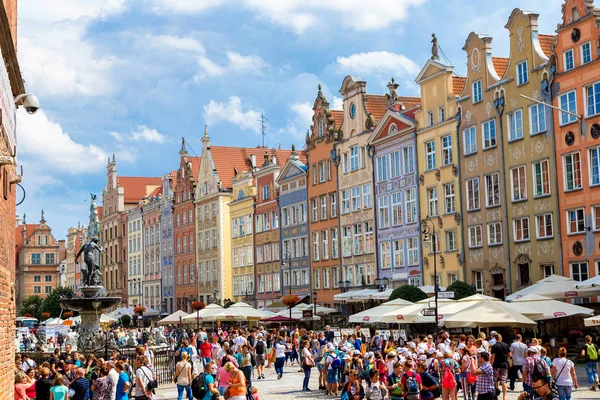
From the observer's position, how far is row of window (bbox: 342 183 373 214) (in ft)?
176

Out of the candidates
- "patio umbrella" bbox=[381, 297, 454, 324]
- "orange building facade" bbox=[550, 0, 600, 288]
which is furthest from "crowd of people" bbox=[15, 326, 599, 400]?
"orange building facade" bbox=[550, 0, 600, 288]

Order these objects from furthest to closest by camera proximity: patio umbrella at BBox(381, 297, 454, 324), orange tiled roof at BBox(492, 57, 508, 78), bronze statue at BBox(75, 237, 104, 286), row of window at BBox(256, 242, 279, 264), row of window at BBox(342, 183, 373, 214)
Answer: row of window at BBox(256, 242, 279, 264), row of window at BBox(342, 183, 373, 214), orange tiled roof at BBox(492, 57, 508, 78), bronze statue at BBox(75, 237, 104, 286), patio umbrella at BBox(381, 297, 454, 324)

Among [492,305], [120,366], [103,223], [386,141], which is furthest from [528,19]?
[103,223]

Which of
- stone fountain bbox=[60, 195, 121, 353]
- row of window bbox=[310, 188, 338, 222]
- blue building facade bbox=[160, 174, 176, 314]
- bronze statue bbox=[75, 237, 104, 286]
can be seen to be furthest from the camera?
blue building facade bbox=[160, 174, 176, 314]

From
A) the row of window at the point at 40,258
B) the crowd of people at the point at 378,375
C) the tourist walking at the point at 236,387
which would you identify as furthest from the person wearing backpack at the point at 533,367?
the row of window at the point at 40,258

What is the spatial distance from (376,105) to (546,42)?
15.4 m

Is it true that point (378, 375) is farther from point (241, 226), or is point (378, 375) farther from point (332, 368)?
point (241, 226)

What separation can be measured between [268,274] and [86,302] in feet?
113

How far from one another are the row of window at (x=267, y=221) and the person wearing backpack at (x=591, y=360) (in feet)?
140

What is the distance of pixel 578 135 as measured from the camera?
1459 inches

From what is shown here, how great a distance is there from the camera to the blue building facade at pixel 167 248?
86512mm

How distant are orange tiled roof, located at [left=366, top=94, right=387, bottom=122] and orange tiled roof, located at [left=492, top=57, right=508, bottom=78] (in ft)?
37.2

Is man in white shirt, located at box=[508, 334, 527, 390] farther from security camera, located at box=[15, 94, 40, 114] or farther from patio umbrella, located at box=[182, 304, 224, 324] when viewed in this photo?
patio umbrella, located at box=[182, 304, 224, 324]

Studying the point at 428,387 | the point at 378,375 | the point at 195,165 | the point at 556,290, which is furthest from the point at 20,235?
the point at 428,387
